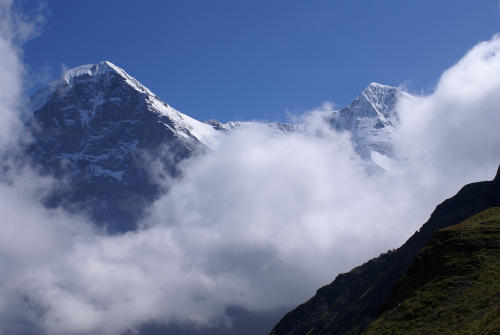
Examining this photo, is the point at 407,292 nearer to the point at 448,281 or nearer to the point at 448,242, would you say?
the point at 448,281

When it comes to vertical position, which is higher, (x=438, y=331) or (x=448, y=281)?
(x=448, y=281)

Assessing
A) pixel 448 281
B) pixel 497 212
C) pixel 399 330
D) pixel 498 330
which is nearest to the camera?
pixel 498 330

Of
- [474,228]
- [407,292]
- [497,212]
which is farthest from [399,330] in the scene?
[497,212]

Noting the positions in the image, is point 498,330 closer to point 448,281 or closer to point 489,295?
point 489,295

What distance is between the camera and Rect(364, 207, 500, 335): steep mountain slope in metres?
107

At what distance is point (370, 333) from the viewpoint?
120m

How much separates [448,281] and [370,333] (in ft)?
65.7

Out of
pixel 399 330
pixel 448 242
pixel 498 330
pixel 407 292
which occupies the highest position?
pixel 448 242

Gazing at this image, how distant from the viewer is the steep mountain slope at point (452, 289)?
107188 millimetres

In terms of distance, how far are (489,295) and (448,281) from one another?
12098 mm

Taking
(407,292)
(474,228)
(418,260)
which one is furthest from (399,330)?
(474,228)

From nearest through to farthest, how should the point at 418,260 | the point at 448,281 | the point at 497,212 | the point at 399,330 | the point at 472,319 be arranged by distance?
1. the point at 472,319
2. the point at 399,330
3. the point at 448,281
4. the point at 418,260
5. the point at 497,212

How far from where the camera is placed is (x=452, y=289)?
4707 inches

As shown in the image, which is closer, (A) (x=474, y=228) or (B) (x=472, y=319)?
(B) (x=472, y=319)
